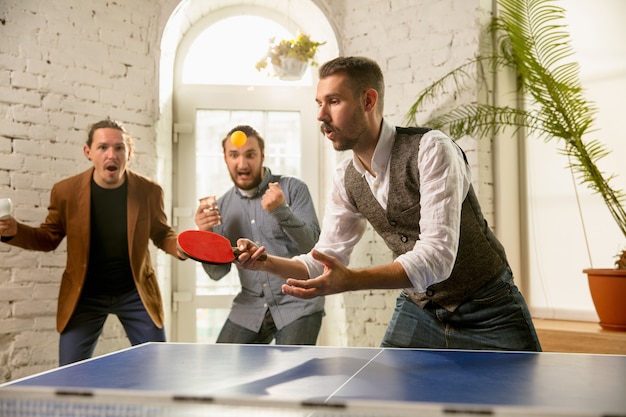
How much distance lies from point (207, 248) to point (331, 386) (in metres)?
0.83

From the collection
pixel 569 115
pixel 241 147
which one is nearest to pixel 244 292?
pixel 241 147

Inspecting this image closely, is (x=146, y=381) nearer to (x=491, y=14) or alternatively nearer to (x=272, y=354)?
(x=272, y=354)

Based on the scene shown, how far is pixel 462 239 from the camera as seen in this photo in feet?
8.12

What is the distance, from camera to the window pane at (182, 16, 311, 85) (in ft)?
17.1

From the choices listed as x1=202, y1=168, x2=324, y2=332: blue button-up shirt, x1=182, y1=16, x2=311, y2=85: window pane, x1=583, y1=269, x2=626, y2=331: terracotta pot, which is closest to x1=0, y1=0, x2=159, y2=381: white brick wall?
x1=182, y1=16, x2=311, y2=85: window pane

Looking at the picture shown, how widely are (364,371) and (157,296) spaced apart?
7.83 ft

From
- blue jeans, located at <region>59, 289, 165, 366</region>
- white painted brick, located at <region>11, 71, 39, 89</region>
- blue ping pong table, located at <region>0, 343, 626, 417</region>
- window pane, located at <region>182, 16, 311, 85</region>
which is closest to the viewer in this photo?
blue ping pong table, located at <region>0, 343, 626, 417</region>

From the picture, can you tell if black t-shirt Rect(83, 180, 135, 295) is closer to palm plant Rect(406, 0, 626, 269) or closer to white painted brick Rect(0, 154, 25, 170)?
white painted brick Rect(0, 154, 25, 170)

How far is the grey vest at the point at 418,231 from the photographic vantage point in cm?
246

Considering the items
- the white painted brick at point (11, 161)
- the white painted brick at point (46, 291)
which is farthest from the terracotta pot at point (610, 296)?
the white painted brick at point (11, 161)

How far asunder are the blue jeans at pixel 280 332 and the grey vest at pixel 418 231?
126cm

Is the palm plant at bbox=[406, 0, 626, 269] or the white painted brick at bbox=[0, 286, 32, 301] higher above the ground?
the palm plant at bbox=[406, 0, 626, 269]

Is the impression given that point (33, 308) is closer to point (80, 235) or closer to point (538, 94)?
point (80, 235)

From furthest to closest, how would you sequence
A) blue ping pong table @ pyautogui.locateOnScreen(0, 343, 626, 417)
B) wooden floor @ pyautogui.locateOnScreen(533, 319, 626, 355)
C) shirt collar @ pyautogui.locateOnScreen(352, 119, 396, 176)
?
wooden floor @ pyautogui.locateOnScreen(533, 319, 626, 355), shirt collar @ pyautogui.locateOnScreen(352, 119, 396, 176), blue ping pong table @ pyautogui.locateOnScreen(0, 343, 626, 417)
